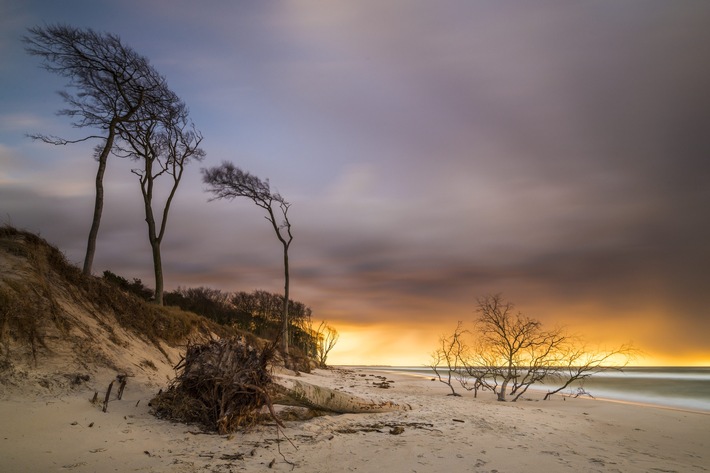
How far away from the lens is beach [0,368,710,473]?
4.93 m

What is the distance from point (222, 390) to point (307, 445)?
172cm

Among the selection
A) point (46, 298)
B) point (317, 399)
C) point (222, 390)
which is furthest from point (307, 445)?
point (46, 298)

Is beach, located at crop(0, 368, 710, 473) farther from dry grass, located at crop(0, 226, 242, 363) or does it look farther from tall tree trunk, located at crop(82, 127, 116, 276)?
tall tree trunk, located at crop(82, 127, 116, 276)

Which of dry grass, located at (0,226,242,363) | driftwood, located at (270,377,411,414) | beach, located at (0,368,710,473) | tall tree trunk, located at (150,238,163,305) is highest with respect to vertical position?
tall tree trunk, located at (150,238,163,305)

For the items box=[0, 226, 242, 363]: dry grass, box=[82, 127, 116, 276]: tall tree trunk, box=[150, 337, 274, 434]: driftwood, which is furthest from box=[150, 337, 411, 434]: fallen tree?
box=[82, 127, 116, 276]: tall tree trunk

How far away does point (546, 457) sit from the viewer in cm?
622

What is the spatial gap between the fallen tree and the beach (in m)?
0.27

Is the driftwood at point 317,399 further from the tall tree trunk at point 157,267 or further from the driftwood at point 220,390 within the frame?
the tall tree trunk at point 157,267

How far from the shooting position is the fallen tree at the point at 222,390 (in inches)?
257

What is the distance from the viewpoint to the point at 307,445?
6168 mm

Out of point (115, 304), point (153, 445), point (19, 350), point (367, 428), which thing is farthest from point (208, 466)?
point (115, 304)

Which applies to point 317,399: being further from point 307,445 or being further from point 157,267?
point 157,267

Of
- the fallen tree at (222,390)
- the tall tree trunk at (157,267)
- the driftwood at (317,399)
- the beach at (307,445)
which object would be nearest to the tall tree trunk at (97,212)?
the tall tree trunk at (157,267)

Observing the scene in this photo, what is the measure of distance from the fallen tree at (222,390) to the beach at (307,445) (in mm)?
268
